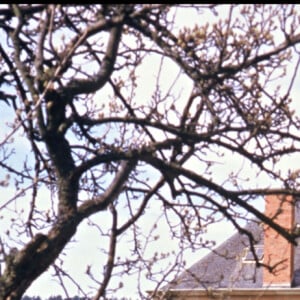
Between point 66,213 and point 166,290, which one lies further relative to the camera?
point 166,290

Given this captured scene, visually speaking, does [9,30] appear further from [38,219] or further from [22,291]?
[22,291]

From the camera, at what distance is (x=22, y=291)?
12.0 feet

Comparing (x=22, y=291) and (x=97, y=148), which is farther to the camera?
(x=97, y=148)

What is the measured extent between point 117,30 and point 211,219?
1.19 meters

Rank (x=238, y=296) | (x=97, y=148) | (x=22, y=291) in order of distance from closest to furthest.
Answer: (x=22, y=291)
(x=97, y=148)
(x=238, y=296)

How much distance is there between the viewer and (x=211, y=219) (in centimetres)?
444

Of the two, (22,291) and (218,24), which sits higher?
(218,24)

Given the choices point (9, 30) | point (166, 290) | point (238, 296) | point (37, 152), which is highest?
point (238, 296)

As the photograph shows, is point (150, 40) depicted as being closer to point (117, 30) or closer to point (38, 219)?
point (117, 30)

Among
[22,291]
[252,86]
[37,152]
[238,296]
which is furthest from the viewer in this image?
[238,296]

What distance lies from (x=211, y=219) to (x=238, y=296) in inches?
481

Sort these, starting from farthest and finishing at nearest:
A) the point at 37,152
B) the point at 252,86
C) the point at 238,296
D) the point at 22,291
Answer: the point at 238,296 → the point at 37,152 → the point at 252,86 → the point at 22,291

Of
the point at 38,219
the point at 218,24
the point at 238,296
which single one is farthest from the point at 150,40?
the point at 238,296

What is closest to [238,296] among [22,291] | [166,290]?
[166,290]
